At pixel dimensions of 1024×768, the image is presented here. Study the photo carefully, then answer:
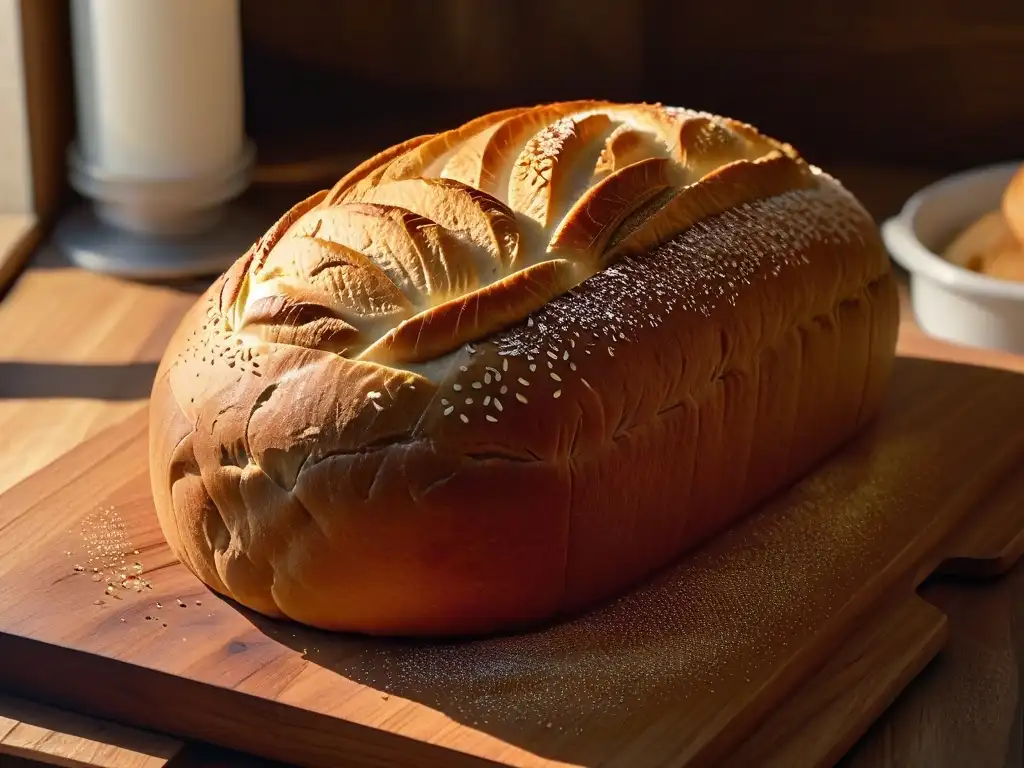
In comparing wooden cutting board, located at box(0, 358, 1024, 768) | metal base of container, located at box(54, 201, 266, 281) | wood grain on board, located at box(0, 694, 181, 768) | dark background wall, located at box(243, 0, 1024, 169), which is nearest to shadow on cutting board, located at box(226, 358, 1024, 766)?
wooden cutting board, located at box(0, 358, 1024, 768)

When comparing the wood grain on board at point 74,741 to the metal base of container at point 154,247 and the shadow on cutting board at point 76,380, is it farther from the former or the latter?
the metal base of container at point 154,247

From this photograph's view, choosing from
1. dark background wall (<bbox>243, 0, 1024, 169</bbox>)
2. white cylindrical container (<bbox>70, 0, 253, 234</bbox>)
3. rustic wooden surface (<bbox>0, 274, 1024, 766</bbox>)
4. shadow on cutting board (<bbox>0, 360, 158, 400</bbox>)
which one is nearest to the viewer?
rustic wooden surface (<bbox>0, 274, 1024, 766</bbox>)

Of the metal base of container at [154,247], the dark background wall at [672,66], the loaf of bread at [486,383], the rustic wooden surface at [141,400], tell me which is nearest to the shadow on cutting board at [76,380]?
the rustic wooden surface at [141,400]

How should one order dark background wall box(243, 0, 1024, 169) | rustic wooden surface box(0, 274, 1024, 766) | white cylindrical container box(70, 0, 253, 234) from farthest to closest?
dark background wall box(243, 0, 1024, 169)
white cylindrical container box(70, 0, 253, 234)
rustic wooden surface box(0, 274, 1024, 766)

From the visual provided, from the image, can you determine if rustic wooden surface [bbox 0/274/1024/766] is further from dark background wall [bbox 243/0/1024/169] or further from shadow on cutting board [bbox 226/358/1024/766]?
dark background wall [bbox 243/0/1024/169]

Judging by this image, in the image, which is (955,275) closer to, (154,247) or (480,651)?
A: (480,651)

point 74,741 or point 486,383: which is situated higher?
point 486,383

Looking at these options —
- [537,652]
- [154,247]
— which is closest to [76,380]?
[154,247]

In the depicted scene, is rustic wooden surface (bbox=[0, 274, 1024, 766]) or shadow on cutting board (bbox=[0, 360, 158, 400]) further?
shadow on cutting board (bbox=[0, 360, 158, 400])
